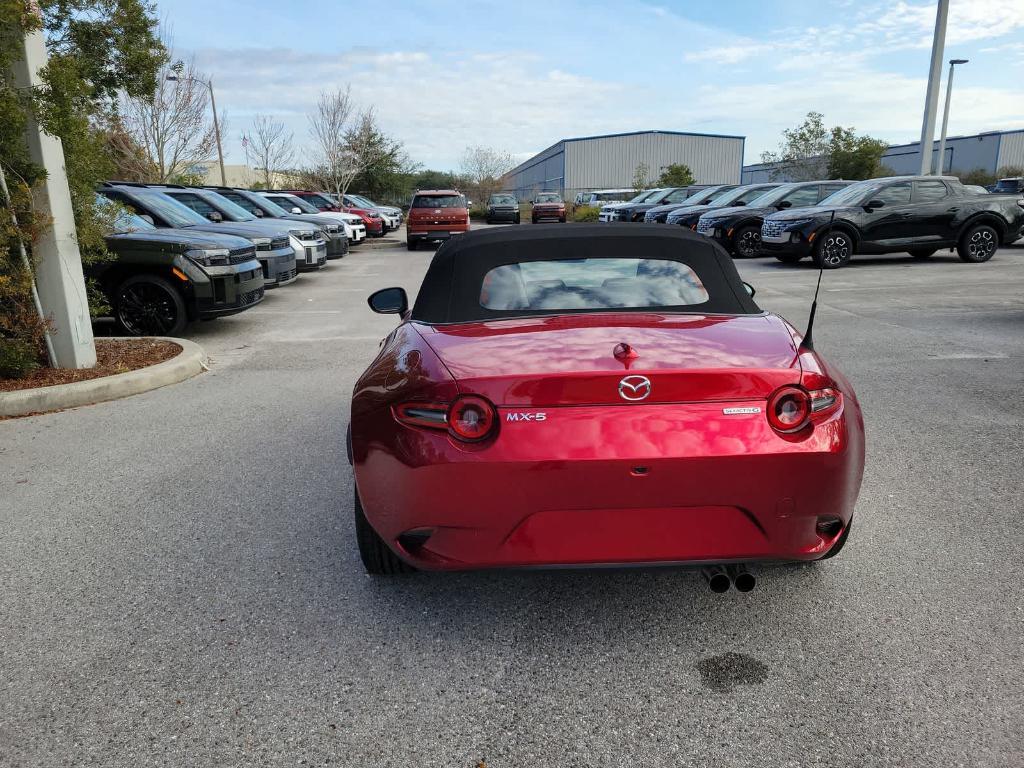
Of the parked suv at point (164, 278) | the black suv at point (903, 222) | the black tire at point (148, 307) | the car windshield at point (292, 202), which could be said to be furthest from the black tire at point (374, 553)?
the car windshield at point (292, 202)

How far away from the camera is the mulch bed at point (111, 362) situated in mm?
6589

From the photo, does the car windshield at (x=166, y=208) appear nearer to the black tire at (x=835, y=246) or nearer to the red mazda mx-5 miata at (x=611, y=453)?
the red mazda mx-5 miata at (x=611, y=453)

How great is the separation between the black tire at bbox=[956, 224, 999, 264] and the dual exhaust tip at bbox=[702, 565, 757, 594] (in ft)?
53.7

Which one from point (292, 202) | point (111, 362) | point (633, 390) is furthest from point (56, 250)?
point (292, 202)

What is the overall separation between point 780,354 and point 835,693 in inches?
42.8

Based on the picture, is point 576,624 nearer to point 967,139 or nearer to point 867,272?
point 867,272

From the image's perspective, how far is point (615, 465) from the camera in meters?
2.41

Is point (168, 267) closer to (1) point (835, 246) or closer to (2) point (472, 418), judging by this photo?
(2) point (472, 418)

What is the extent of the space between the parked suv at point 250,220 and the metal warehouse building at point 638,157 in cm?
5498

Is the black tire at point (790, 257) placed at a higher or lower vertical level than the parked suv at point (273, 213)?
lower

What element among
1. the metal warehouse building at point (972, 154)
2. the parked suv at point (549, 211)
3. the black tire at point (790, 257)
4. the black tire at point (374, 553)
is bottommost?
the black tire at point (790, 257)

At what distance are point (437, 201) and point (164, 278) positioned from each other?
16352mm

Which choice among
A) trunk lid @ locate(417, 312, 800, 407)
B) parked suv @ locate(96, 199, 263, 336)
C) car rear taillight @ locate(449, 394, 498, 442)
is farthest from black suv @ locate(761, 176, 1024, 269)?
car rear taillight @ locate(449, 394, 498, 442)

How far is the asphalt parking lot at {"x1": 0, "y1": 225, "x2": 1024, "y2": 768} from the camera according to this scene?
7.45 feet
